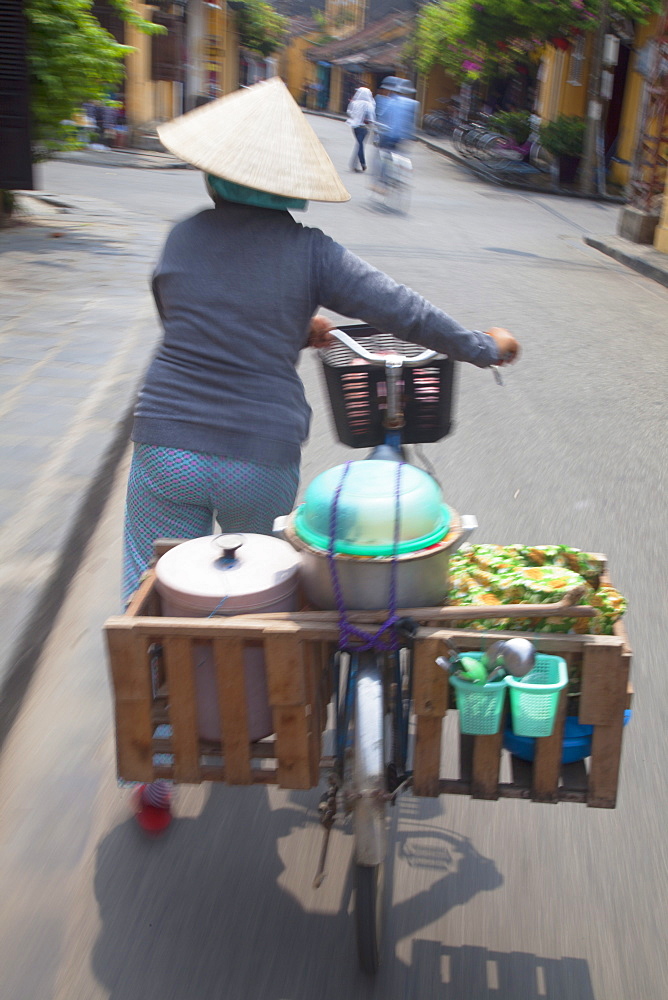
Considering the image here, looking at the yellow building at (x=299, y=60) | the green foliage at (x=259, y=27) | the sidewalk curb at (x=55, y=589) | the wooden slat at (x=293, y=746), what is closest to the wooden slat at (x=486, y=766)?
the wooden slat at (x=293, y=746)

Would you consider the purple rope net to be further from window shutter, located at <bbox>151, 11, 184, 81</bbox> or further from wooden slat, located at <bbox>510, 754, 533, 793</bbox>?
window shutter, located at <bbox>151, 11, 184, 81</bbox>

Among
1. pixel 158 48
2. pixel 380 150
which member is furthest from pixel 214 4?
pixel 380 150

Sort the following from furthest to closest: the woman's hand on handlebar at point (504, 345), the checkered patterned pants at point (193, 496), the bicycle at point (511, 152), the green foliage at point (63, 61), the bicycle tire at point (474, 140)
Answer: the bicycle tire at point (474, 140)
the bicycle at point (511, 152)
the green foliage at point (63, 61)
the woman's hand on handlebar at point (504, 345)
the checkered patterned pants at point (193, 496)

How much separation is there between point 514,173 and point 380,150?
879 centimetres

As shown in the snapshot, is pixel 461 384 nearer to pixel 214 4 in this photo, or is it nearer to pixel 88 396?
pixel 88 396

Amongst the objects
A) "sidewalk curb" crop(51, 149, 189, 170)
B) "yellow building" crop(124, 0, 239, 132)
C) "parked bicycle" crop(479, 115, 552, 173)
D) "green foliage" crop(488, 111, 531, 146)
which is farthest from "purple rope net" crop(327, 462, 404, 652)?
"green foliage" crop(488, 111, 531, 146)

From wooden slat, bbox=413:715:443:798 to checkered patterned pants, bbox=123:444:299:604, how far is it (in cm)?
72

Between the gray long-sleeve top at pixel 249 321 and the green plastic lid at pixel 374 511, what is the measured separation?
0.42 meters

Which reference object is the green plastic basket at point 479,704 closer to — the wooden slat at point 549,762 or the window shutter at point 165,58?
the wooden slat at point 549,762

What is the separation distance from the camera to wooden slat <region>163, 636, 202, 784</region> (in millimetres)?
2055

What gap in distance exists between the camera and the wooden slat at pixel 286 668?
200 cm

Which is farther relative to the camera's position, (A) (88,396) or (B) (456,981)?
(A) (88,396)

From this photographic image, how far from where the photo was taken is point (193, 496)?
2504 mm

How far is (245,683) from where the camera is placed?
2.10m
